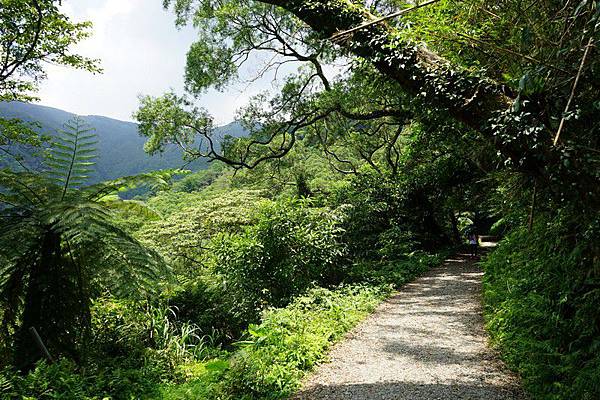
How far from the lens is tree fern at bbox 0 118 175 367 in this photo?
12.7 feet

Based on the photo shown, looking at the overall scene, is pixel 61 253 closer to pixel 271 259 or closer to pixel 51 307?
pixel 51 307

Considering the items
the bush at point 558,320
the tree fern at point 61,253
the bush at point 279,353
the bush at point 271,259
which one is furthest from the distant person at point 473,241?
the tree fern at point 61,253

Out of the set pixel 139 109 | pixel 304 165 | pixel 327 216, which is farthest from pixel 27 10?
pixel 304 165

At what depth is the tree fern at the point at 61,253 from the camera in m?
3.87

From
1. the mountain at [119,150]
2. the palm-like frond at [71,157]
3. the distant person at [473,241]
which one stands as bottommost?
the distant person at [473,241]

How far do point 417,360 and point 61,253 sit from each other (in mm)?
4585

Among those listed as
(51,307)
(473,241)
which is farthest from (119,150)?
(51,307)

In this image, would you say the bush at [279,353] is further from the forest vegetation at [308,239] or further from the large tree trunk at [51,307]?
the large tree trunk at [51,307]

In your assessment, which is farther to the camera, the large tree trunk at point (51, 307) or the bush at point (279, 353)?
the bush at point (279, 353)

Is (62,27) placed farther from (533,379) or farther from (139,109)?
(533,379)

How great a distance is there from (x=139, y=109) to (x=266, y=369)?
37.3ft

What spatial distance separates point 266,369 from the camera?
458 centimetres

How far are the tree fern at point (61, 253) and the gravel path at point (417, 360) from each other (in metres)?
2.41

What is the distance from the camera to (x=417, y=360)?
514cm
